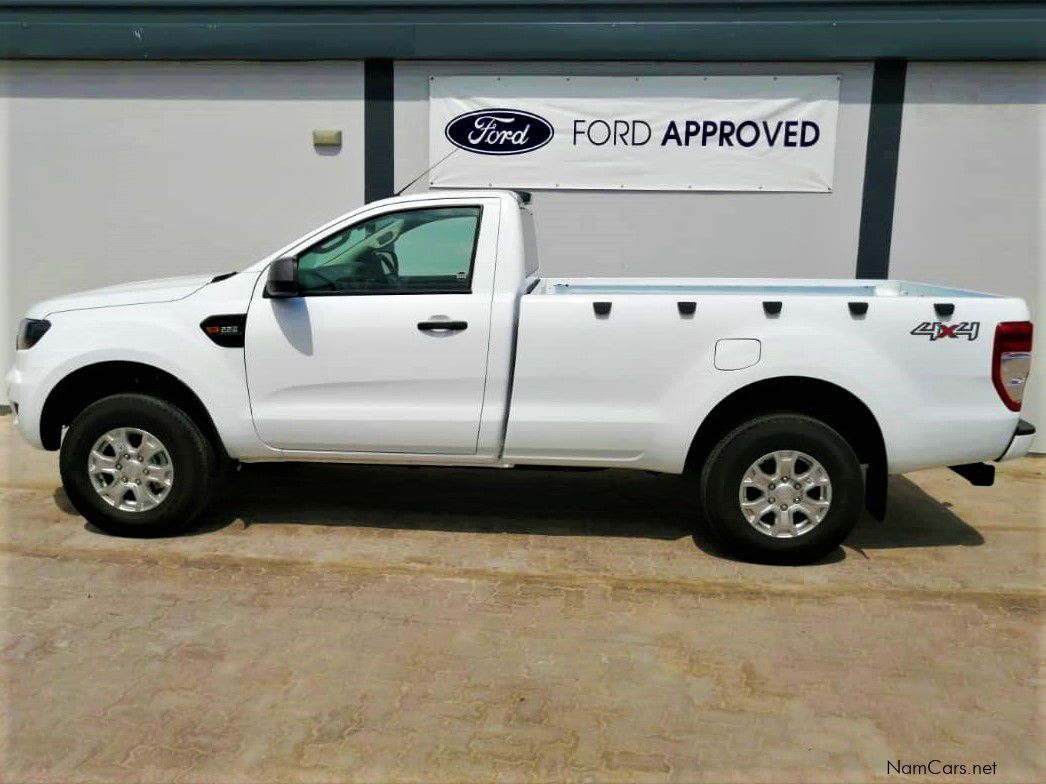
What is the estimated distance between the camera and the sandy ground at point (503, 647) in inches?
127

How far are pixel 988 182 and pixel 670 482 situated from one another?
373 cm

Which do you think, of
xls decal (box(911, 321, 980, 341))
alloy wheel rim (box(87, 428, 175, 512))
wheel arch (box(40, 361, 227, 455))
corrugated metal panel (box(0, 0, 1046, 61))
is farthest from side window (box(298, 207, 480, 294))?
corrugated metal panel (box(0, 0, 1046, 61))

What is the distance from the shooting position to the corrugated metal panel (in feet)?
24.9

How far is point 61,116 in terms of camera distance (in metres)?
8.42

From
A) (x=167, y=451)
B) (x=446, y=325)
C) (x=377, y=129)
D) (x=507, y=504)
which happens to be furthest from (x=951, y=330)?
(x=377, y=129)

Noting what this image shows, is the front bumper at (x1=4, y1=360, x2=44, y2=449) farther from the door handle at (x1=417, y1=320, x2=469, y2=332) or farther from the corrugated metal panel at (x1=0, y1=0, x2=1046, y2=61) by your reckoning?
the corrugated metal panel at (x1=0, y1=0, x2=1046, y2=61)

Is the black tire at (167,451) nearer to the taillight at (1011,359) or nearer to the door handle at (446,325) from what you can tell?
the door handle at (446,325)

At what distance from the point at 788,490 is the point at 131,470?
137 inches

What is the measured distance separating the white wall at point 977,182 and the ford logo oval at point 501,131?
2.98m

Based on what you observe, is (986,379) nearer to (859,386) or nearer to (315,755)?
(859,386)

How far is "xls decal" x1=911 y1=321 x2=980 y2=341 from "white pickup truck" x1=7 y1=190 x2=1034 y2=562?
1 cm

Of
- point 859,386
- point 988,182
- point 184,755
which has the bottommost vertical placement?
point 184,755

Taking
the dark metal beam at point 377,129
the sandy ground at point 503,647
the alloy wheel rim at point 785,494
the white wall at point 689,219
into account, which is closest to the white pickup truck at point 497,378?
the alloy wheel rim at point 785,494

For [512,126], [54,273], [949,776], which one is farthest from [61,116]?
[949,776]
